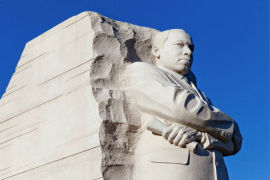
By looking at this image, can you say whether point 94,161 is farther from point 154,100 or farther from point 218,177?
point 218,177

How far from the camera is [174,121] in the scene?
4.79m

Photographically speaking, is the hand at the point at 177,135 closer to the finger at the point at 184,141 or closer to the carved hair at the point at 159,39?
the finger at the point at 184,141

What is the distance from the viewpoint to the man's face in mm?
5516

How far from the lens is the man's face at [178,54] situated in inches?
217

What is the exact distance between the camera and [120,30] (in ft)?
18.6

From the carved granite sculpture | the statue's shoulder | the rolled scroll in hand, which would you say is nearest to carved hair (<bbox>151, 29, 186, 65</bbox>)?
the carved granite sculpture

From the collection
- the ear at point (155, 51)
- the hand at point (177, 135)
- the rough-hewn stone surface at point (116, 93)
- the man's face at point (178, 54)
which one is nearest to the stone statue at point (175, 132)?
the hand at point (177, 135)

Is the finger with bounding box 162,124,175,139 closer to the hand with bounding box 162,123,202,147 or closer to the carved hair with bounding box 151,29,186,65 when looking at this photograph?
the hand with bounding box 162,123,202,147

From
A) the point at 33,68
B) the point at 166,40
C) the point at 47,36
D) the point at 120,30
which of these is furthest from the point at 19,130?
the point at 166,40

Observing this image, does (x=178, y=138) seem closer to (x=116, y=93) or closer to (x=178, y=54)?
(x=116, y=93)

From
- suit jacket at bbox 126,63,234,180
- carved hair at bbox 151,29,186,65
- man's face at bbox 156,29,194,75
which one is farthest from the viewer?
carved hair at bbox 151,29,186,65

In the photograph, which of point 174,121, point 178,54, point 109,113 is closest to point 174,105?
point 174,121

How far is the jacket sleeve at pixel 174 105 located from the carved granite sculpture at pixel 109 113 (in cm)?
1

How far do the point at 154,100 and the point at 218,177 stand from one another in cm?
104
